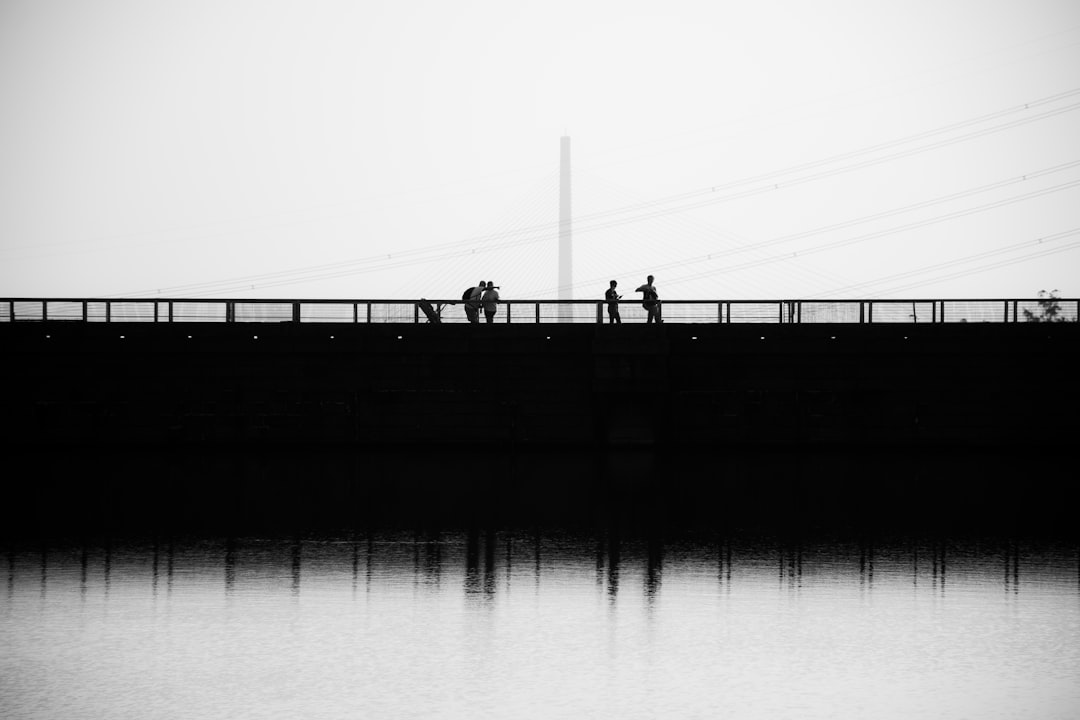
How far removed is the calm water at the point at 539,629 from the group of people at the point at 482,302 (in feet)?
71.6

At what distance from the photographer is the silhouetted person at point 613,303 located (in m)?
39.0

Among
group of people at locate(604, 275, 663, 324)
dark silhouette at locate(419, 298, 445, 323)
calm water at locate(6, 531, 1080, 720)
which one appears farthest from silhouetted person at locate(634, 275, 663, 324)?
calm water at locate(6, 531, 1080, 720)

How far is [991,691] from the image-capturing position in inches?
378

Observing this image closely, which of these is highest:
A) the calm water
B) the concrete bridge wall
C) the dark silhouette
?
the dark silhouette

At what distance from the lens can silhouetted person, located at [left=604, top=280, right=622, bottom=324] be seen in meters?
39.0

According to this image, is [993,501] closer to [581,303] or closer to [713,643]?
[713,643]

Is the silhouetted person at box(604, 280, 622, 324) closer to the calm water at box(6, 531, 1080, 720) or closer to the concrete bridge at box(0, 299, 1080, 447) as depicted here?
the concrete bridge at box(0, 299, 1080, 447)

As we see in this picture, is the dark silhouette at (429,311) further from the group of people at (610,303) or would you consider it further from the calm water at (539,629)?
the calm water at (539,629)

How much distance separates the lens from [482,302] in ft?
128

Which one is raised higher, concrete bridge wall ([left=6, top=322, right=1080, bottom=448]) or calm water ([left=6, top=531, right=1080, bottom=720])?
concrete bridge wall ([left=6, top=322, right=1080, bottom=448])

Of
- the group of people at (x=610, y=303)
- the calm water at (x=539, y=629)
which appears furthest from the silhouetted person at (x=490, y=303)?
the calm water at (x=539, y=629)

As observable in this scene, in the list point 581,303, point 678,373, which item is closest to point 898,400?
point 678,373

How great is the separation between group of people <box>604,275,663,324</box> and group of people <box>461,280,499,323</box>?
3374 mm

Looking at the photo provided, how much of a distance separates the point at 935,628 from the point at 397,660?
4.87m
